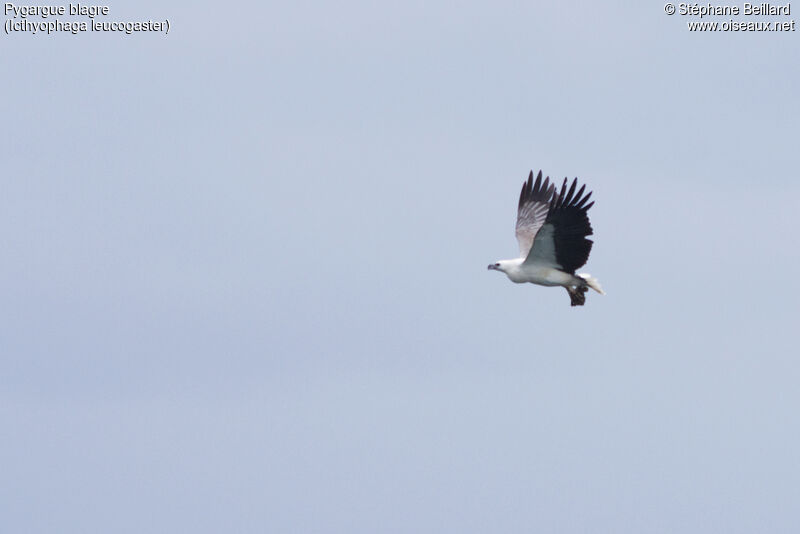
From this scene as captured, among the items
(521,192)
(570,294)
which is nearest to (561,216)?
(570,294)

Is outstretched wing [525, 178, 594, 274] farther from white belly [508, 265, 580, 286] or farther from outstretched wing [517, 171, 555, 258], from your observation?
outstretched wing [517, 171, 555, 258]

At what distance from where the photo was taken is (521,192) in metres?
43.5

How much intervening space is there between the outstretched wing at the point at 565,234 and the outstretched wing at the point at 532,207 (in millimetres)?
3757

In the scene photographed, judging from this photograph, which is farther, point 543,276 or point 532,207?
point 532,207

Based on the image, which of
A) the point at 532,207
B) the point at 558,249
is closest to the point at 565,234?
the point at 558,249

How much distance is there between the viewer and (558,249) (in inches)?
1503

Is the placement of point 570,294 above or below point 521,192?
below

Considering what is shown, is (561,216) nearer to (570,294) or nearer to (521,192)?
(570,294)

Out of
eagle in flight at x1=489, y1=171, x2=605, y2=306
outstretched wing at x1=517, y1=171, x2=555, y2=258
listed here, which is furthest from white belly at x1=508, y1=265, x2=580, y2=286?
outstretched wing at x1=517, y1=171, x2=555, y2=258

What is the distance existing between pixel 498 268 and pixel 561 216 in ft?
11.9

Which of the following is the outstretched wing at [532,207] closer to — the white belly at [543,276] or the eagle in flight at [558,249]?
the eagle in flight at [558,249]

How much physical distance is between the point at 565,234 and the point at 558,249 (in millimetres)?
722

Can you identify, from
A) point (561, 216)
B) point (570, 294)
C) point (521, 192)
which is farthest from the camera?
point (521, 192)

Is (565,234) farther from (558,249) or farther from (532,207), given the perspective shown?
(532,207)
